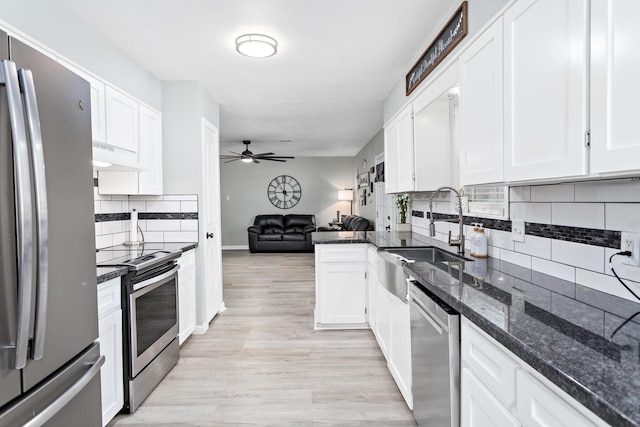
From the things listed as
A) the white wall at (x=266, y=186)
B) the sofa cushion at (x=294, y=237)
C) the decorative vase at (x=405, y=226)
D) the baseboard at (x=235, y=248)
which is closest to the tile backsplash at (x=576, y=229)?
the decorative vase at (x=405, y=226)

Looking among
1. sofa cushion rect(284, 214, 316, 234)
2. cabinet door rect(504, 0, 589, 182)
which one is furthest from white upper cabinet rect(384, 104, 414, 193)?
sofa cushion rect(284, 214, 316, 234)

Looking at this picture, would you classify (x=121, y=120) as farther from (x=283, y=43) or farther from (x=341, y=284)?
(x=341, y=284)

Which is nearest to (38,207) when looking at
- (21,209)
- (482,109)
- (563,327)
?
(21,209)

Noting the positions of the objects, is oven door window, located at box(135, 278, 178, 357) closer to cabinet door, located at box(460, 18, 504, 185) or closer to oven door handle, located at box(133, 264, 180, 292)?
oven door handle, located at box(133, 264, 180, 292)

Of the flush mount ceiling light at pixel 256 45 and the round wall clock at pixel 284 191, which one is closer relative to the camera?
the flush mount ceiling light at pixel 256 45

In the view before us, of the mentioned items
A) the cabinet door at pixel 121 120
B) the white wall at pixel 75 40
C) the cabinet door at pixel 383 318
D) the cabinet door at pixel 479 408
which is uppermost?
the white wall at pixel 75 40

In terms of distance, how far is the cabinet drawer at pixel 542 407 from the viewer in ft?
2.48

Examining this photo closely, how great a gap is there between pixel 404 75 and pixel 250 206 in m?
6.72

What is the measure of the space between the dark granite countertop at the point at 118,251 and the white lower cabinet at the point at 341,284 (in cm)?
124

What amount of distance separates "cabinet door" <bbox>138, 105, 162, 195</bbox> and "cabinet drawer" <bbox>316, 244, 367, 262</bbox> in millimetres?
1669

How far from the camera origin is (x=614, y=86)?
0.93 metres

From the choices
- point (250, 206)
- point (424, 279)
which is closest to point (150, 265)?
point (424, 279)

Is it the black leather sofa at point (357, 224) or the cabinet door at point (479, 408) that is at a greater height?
the black leather sofa at point (357, 224)

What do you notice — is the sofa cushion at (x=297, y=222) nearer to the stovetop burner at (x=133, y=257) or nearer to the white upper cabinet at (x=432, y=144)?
the stovetop burner at (x=133, y=257)
